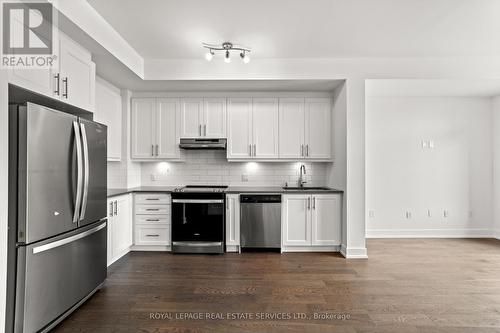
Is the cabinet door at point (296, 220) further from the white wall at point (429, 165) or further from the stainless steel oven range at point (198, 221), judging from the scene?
the white wall at point (429, 165)

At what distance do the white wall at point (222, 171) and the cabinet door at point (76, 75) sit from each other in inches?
82.0

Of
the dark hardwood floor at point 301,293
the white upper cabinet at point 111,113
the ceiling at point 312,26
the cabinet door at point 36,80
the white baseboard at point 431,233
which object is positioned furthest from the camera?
the white baseboard at point 431,233

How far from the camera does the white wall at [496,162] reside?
494 centimetres

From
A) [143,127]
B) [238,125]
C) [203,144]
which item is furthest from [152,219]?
[238,125]

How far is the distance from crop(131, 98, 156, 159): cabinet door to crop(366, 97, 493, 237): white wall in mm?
3732

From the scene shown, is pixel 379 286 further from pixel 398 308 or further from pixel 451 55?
pixel 451 55

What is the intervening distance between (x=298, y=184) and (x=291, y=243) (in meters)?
1.07

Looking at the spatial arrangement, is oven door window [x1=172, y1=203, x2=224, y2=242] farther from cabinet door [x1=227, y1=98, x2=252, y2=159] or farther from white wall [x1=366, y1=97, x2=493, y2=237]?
white wall [x1=366, y1=97, x2=493, y2=237]

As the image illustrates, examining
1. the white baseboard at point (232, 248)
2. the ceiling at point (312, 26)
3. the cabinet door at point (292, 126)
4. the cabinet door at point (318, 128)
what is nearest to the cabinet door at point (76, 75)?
the ceiling at point (312, 26)

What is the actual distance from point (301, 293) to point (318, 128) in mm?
2603

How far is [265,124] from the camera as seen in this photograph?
454 cm

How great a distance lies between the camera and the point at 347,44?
350 cm

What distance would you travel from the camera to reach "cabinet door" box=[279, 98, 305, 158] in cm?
453

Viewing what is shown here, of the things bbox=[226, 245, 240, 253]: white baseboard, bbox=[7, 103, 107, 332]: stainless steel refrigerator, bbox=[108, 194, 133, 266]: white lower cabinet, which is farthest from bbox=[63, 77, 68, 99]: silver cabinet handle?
bbox=[226, 245, 240, 253]: white baseboard
